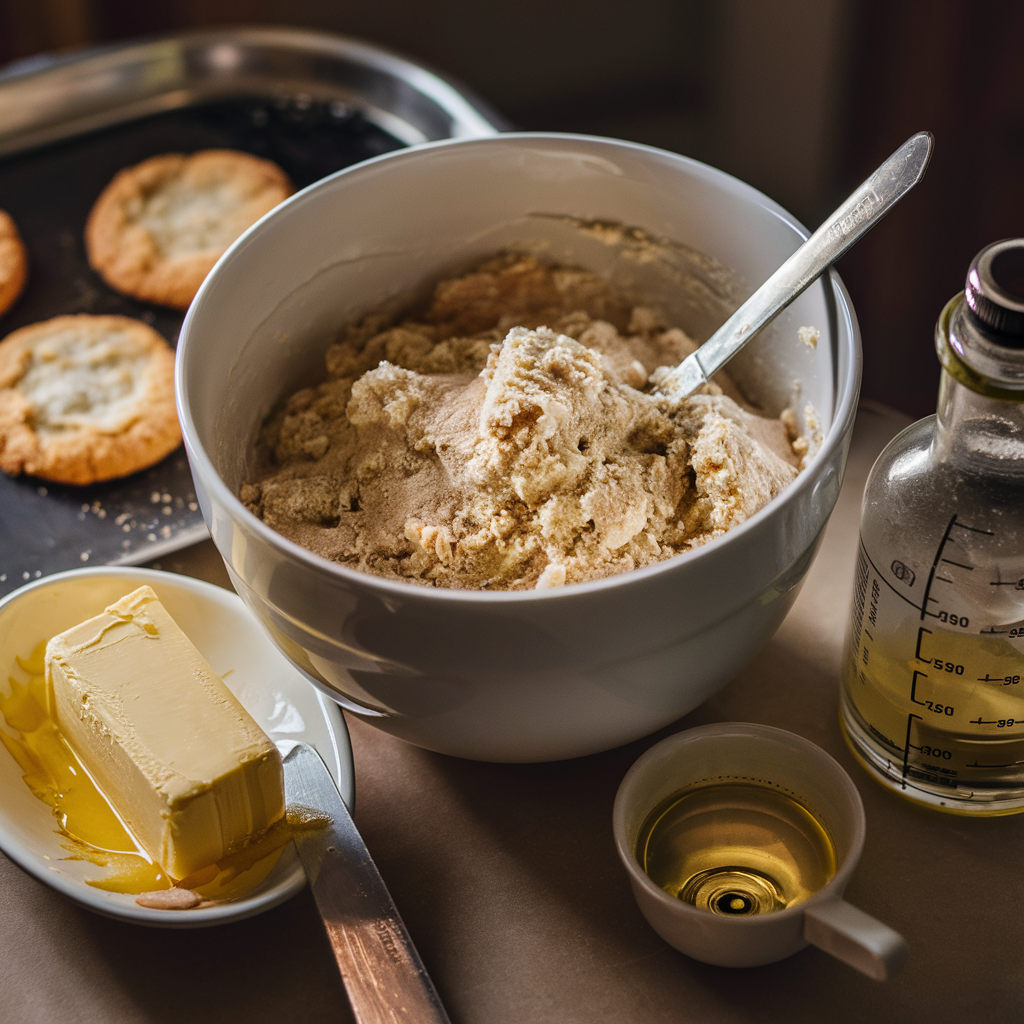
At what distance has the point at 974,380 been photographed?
0.54 meters

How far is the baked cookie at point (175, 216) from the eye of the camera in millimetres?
1221

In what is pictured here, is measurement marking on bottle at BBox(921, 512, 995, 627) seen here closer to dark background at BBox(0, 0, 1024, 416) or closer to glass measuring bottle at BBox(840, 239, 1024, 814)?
glass measuring bottle at BBox(840, 239, 1024, 814)

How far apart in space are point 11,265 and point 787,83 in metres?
1.41

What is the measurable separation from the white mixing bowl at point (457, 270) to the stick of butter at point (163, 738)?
2.5 inches

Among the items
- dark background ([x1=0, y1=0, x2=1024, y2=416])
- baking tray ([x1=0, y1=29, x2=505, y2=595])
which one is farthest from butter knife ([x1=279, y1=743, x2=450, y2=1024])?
dark background ([x1=0, y1=0, x2=1024, y2=416])

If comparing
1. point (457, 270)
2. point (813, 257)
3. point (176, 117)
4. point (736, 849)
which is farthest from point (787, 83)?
point (736, 849)

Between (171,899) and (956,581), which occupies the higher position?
(956,581)

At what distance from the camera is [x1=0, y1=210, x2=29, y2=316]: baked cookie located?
1.21m

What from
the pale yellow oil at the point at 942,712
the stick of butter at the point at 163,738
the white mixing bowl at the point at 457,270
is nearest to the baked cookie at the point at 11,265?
the white mixing bowl at the point at 457,270

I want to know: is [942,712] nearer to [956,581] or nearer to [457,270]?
[956,581]

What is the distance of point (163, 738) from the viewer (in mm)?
635

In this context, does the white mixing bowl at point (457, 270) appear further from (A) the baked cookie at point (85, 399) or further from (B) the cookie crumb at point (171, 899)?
(A) the baked cookie at point (85, 399)

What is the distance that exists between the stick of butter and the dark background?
0.88 metres

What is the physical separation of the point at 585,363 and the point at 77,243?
0.85 m
